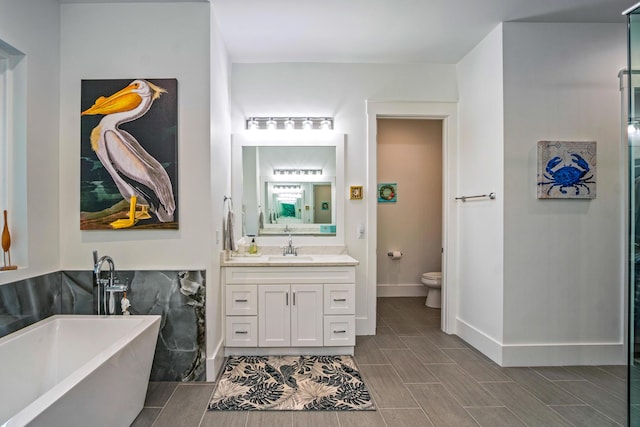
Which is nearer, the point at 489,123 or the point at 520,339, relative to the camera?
the point at 520,339

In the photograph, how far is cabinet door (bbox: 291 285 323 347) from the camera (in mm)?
2969

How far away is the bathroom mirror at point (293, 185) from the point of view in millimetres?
3562

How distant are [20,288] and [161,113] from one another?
144 centimetres

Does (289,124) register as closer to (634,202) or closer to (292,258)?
(292,258)

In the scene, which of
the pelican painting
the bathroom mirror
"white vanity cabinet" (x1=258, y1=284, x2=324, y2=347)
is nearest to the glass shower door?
"white vanity cabinet" (x1=258, y1=284, x2=324, y2=347)

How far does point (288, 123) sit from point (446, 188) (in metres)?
1.80

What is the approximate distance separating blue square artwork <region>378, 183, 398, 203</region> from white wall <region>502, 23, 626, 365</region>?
2.25 metres

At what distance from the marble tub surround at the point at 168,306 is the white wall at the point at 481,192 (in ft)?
7.87

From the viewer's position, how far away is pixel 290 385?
2.49m

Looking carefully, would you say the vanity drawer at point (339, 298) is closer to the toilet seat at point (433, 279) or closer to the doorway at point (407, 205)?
the toilet seat at point (433, 279)

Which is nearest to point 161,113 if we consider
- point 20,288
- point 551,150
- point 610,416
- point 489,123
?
point 20,288

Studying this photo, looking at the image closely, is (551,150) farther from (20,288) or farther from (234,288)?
(20,288)

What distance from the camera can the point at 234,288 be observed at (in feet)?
9.65

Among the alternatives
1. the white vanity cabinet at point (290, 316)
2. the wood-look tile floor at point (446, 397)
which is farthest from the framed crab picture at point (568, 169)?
the white vanity cabinet at point (290, 316)
